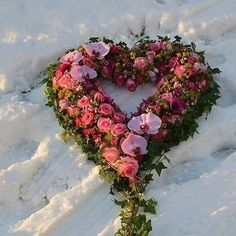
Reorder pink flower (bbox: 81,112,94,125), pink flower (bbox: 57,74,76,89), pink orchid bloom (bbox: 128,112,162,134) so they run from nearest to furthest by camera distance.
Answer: pink orchid bloom (bbox: 128,112,162,134), pink flower (bbox: 81,112,94,125), pink flower (bbox: 57,74,76,89)

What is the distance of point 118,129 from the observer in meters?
4.73

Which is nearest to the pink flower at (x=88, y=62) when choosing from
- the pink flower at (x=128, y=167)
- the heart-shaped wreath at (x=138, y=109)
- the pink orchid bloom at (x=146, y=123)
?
the heart-shaped wreath at (x=138, y=109)

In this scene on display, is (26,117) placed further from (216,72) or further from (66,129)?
(216,72)

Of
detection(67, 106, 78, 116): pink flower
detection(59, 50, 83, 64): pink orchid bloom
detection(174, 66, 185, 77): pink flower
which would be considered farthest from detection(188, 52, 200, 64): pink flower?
detection(67, 106, 78, 116): pink flower

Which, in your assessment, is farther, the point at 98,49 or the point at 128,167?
the point at 98,49

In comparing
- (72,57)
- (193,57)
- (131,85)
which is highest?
(72,57)

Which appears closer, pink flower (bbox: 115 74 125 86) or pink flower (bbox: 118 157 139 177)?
pink flower (bbox: 118 157 139 177)

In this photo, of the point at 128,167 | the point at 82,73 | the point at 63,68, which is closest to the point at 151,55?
the point at 82,73

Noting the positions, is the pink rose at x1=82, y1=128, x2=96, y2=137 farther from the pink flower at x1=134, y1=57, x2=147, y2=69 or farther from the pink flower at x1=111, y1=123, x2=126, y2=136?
the pink flower at x1=134, y1=57, x2=147, y2=69

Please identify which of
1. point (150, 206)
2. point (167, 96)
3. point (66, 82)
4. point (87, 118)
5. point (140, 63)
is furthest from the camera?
point (140, 63)

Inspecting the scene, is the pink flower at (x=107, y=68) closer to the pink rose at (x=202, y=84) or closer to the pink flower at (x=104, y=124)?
the pink flower at (x=104, y=124)

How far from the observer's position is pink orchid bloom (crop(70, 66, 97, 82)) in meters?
5.14

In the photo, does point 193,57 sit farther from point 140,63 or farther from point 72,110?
point 72,110

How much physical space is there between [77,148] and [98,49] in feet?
2.91
